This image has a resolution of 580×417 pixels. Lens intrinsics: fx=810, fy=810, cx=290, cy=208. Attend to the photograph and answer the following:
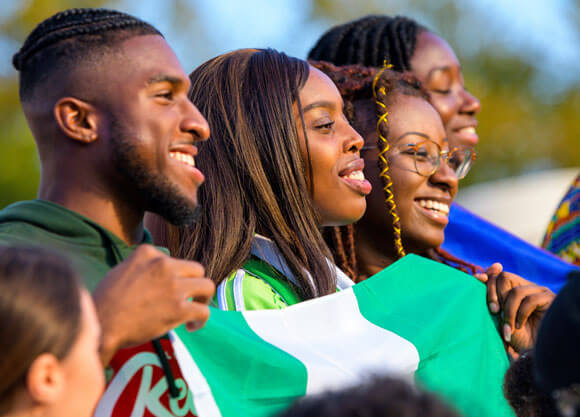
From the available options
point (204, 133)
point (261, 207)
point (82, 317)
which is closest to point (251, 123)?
point (261, 207)

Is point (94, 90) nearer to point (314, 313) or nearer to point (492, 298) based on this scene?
point (314, 313)

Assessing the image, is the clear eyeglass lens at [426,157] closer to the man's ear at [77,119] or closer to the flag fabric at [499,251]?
the flag fabric at [499,251]

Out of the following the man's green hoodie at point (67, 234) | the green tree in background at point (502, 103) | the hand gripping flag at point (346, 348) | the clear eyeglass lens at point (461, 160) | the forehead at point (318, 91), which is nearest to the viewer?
the man's green hoodie at point (67, 234)

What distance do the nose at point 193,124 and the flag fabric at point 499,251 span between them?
2.58 m

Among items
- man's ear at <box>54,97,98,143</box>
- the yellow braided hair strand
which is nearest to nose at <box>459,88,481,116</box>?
the yellow braided hair strand

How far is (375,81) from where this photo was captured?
13.0 feet

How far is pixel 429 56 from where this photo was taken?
4953 mm

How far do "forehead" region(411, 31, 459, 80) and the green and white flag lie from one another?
212 cm

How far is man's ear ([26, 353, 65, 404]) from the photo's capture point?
1596 millimetres

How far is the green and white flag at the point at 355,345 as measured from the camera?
236 centimetres

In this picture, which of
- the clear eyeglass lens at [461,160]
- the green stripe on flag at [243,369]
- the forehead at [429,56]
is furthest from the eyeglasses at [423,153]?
the green stripe on flag at [243,369]

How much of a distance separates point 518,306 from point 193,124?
4.36 feet

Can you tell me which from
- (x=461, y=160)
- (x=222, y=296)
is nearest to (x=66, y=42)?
(x=222, y=296)

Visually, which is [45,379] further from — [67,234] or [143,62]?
[143,62]
